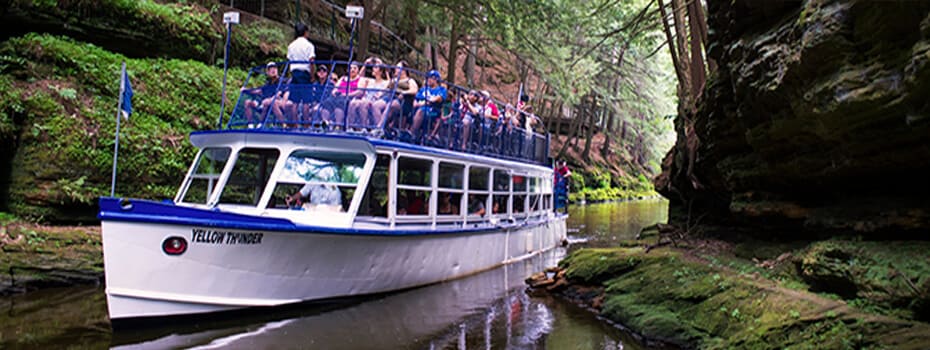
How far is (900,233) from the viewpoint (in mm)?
6676

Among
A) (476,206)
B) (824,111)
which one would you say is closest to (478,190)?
(476,206)

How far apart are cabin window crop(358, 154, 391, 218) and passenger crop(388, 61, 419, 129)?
79 cm

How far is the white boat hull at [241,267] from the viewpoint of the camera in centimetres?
720

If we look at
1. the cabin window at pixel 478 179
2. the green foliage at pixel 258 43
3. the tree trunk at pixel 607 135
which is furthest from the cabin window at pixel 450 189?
the tree trunk at pixel 607 135

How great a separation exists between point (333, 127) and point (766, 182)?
694 cm

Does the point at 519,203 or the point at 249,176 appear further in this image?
the point at 519,203

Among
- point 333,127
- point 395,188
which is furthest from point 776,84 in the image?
point 333,127

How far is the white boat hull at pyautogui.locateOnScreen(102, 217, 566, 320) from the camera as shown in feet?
23.6

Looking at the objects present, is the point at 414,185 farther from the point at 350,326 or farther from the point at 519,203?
the point at 519,203

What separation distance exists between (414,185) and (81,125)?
6714mm

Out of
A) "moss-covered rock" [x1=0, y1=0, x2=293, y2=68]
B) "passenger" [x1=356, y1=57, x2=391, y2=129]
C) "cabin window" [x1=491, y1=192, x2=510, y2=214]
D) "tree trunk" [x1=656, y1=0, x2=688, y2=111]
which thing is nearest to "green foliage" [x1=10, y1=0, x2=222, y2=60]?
"moss-covered rock" [x1=0, y1=0, x2=293, y2=68]

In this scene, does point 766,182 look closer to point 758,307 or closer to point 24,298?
point 758,307

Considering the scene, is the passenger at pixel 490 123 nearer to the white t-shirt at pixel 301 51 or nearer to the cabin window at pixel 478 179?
the cabin window at pixel 478 179

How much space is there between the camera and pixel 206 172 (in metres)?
9.77
